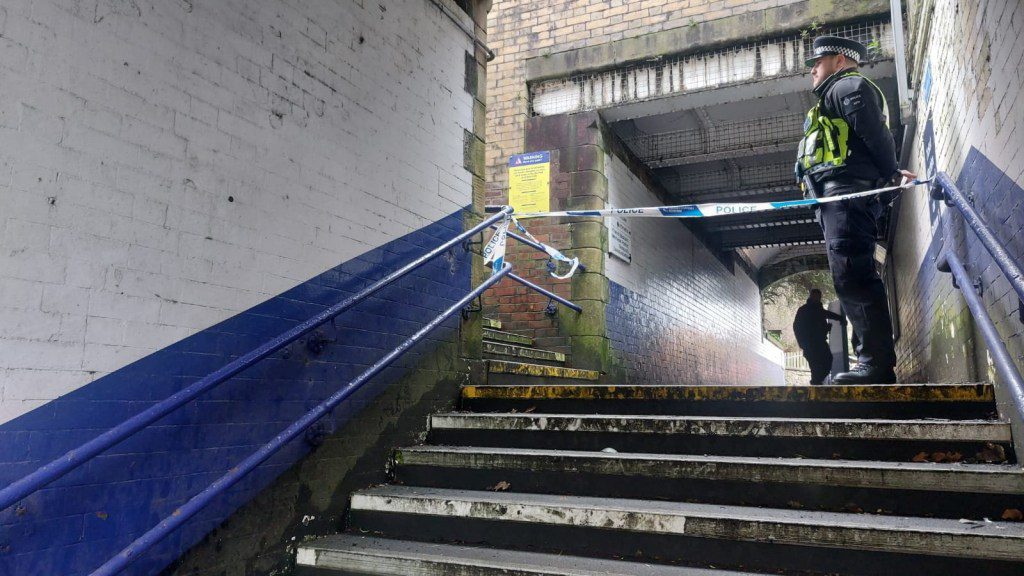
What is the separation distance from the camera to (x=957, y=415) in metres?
3.09

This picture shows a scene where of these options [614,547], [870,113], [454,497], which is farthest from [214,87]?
[870,113]

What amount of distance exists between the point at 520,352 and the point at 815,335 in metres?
4.15

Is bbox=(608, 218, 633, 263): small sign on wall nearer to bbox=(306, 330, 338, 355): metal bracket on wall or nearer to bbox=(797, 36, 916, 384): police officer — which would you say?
bbox=(797, 36, 916, 384): police officer

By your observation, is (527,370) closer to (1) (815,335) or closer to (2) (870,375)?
(2) (870,375)

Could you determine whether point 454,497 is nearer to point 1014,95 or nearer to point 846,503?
point 846,503

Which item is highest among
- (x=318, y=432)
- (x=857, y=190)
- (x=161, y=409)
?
(x=857, y=190)

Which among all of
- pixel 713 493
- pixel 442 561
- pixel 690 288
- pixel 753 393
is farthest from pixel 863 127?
pixel 690 288

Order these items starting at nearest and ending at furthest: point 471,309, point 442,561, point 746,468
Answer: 1. point 442,561
2. point 746,468
3. point 471,309

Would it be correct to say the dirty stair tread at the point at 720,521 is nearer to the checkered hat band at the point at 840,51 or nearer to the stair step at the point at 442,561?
the stair step at the point at 442,561

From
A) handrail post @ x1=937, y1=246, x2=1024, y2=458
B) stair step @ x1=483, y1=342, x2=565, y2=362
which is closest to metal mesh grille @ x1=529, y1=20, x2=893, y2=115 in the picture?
stair step @ x1=483, y1=342, x2=565, y2=362

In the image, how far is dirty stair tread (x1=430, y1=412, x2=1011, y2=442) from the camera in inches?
112

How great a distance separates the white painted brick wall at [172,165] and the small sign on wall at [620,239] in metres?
3.63

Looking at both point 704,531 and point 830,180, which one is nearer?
point 704,531

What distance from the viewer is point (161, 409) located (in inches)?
90.5
